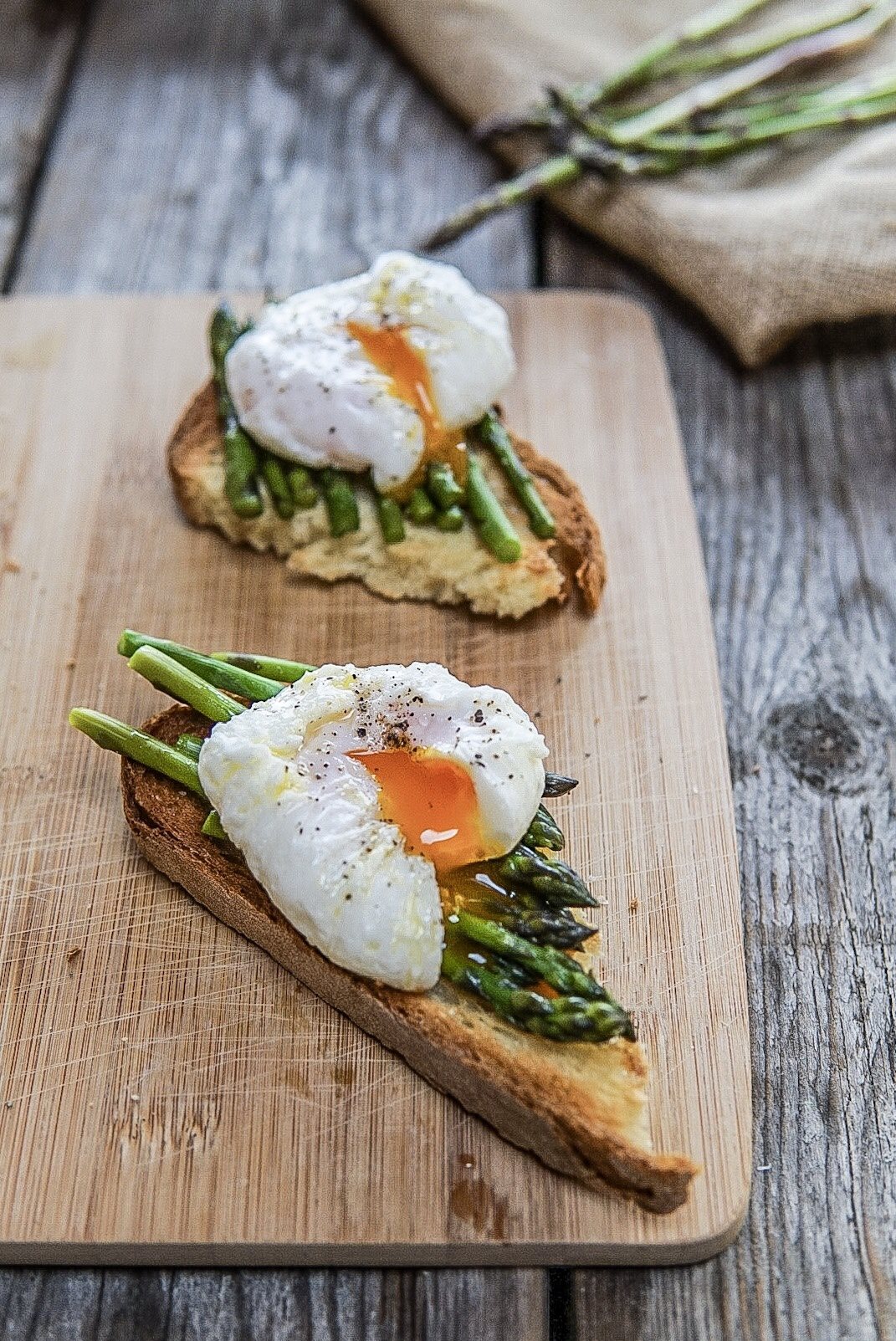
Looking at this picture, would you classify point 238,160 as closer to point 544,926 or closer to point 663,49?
point 663,49

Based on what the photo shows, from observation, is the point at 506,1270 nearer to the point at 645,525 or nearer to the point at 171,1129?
the point at 171,1129

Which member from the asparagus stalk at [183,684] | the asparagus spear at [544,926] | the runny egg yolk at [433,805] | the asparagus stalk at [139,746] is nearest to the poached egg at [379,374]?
the asparagus stalk at [183,684]

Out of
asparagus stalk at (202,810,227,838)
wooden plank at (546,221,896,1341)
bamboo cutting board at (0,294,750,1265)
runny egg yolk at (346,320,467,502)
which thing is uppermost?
runny egg yolk at (346,320,467,502)

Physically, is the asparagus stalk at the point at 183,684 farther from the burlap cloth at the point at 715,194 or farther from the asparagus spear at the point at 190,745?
the burlap cloth at the point at 715,194

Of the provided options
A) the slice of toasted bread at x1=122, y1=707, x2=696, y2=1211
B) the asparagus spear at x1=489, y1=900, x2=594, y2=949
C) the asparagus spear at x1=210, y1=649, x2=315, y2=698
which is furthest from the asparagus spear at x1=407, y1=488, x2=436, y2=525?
the asparagus spear at x1=489, y1=900, x2=594, y2=949

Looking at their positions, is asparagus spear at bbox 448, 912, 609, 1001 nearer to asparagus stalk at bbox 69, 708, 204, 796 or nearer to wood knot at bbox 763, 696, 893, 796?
asparagus stalk at bbox 69, 708, 204, 796
